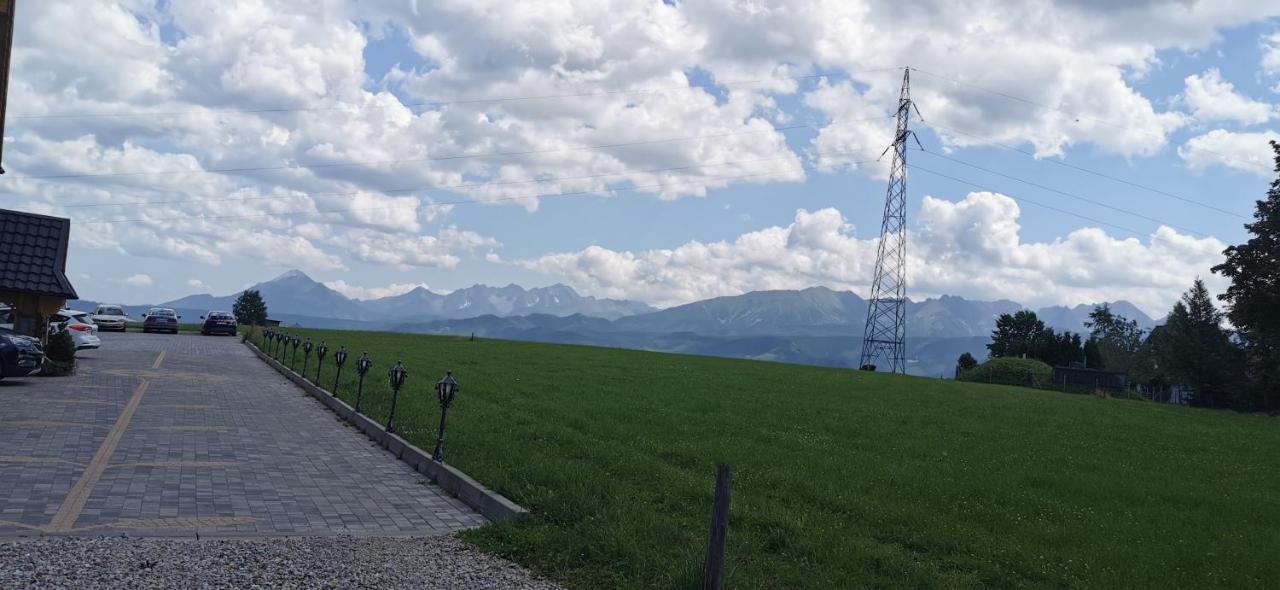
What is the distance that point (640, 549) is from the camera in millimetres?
7531

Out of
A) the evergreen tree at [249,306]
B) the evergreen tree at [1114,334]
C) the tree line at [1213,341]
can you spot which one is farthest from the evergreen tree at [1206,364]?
the evergreen tree at [249,306]

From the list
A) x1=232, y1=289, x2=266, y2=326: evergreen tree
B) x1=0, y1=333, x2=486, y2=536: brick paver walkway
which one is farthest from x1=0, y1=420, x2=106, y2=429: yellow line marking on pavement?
x1=232, y1=289, x2=266, y2=326: evergreen tree

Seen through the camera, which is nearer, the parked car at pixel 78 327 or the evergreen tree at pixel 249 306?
the parked car at pixel 78 327

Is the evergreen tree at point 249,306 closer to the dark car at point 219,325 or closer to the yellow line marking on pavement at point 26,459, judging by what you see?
the dark car at point 219,325

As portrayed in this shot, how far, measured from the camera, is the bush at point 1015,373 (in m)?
55.9

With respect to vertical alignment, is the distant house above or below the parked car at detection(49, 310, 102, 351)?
above

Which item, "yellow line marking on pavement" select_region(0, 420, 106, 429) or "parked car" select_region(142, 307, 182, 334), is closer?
"yellow line marking on pavement" select_region(0, 420, 106, 429)

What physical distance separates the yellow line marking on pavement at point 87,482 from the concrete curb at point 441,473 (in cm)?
361

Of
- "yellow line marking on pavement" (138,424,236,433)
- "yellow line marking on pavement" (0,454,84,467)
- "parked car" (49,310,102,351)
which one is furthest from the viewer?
"parked car" (49,310,102,351)

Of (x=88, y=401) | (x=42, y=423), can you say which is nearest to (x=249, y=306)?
(x=88, y=401)

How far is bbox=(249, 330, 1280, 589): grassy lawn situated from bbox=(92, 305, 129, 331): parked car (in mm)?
37938

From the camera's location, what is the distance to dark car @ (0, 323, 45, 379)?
20.3 meters

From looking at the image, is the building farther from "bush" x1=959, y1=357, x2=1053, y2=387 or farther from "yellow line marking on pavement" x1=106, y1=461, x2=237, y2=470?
"bush" x1=959, y1=357, x2=1053, y2=387

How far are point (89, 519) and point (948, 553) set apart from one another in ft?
24.6
